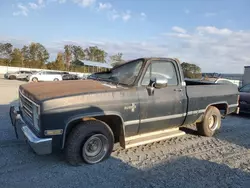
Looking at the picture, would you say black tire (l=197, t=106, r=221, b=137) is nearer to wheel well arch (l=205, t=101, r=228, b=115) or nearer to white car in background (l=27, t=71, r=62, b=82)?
wheel well arch (l=205, t=101, r=228, b=115)

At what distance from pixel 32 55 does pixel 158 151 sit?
51486 mm

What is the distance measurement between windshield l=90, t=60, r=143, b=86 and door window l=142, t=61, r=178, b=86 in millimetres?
229

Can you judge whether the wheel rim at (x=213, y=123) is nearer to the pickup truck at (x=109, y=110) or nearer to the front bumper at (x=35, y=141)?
the pickup truck at (x=109, y=110)

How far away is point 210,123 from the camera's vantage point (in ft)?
21.4

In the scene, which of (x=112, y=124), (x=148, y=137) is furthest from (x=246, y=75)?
(x=112, y=124)

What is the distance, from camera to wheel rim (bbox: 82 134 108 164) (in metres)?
4.16

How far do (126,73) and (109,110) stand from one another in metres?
1.15

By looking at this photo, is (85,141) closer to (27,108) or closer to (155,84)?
(27,108)

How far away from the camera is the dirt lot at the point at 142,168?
12.0ft

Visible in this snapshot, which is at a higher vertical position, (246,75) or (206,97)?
(246,75)

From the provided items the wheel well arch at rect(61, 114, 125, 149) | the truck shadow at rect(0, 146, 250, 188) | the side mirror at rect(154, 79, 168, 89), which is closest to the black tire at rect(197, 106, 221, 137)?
the truck shadow at rect(0, 146, 250, 188)

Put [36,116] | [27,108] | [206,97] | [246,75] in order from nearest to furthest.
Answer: [36,116] → [27,108] → [206,97] → [246,75]

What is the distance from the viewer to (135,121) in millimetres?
4594

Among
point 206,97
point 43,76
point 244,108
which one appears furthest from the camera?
point 43,76
